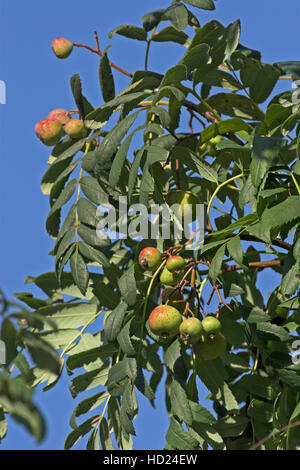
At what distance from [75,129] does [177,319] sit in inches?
31.3

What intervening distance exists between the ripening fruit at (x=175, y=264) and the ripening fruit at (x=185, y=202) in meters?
0.21

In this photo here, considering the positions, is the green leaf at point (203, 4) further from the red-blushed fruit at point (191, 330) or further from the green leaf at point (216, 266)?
the red-blushed fruit at point (191, 330)

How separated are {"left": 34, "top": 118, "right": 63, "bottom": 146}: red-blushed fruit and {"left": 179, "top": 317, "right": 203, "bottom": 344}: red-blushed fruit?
86cm

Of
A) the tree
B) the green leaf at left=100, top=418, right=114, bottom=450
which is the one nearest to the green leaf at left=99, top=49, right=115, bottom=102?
the tree

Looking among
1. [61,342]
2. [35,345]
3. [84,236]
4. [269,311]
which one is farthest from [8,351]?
[269,311]

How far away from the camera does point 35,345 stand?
1.01 meters

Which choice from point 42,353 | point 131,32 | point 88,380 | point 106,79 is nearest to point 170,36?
point 131,32

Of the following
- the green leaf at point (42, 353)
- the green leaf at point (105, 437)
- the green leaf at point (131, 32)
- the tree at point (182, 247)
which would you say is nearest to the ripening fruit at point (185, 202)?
the tree at point (182, 247)

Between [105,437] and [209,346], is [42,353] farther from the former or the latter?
[105,437]

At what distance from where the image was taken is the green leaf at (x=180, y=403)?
2086 mm

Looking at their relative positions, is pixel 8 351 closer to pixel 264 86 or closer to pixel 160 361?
pixel 160 361

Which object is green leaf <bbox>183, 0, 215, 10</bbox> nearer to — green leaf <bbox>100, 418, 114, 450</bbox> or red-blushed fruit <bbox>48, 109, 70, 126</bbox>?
red-blushed fruit <bbox>48, 109, 70, 126</bbox>

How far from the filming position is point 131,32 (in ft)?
8.20

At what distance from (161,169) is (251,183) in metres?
0.27
